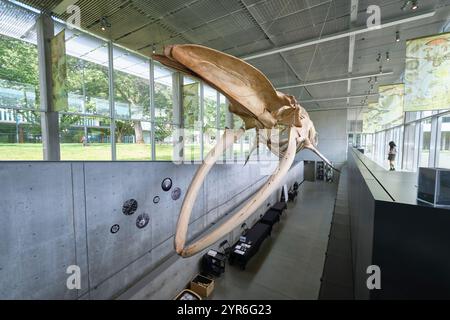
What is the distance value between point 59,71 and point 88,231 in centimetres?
456

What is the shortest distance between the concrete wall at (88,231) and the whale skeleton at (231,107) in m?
2.10

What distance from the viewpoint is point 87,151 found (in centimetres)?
639

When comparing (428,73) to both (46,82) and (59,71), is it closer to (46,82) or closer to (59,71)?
(59,71)

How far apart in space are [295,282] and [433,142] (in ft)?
19.0

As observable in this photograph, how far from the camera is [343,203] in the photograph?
7.14 meters

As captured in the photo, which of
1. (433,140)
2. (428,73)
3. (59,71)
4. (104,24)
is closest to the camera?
(428,73)

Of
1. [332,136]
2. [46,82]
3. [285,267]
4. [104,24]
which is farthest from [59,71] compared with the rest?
[332,136]

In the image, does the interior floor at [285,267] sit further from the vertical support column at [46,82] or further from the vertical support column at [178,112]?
the vertical support column at [46,82]

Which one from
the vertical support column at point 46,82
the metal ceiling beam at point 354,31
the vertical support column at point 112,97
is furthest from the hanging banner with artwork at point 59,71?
the metal ceiling beam at point 354,31

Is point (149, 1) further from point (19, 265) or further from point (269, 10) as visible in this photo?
point (19, 265)

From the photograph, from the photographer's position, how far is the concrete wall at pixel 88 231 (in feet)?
7.25

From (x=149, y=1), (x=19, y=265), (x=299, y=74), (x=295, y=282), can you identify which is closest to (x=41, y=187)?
(x=19, y=265)

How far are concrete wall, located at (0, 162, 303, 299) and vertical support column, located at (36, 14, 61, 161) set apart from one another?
3.83 metres

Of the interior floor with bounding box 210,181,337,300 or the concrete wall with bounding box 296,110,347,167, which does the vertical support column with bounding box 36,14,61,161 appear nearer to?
the interior floor with bounding box 210,181,337,300
